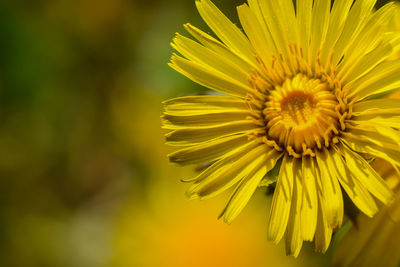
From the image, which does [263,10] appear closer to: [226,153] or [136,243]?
[226,153]

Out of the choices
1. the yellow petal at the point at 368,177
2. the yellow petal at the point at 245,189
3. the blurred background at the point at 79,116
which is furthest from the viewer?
the blurred background at the point at 79,116

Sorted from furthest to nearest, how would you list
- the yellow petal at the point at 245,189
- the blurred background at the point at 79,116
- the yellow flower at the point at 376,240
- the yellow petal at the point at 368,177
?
1. the blurred background at the point at 79,116
2. the yellow flower at the point at 376,240
3. the yellow petal at the point at 245,189
4. the yellow petal at the point at 368,177

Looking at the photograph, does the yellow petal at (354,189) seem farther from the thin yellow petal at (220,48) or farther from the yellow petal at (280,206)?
the thin yellow petal at (220,48)

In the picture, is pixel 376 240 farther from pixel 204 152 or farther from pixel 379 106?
pixel 204 152

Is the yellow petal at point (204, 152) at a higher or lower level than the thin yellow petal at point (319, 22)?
lower

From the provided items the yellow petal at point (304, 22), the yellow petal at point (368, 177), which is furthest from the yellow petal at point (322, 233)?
the yellow petal at point (304, 22)

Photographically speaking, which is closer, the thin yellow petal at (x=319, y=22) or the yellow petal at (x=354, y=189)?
the yellow petal at (x=354, y=189)

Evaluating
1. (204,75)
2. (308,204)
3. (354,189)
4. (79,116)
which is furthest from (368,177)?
(79,116)
